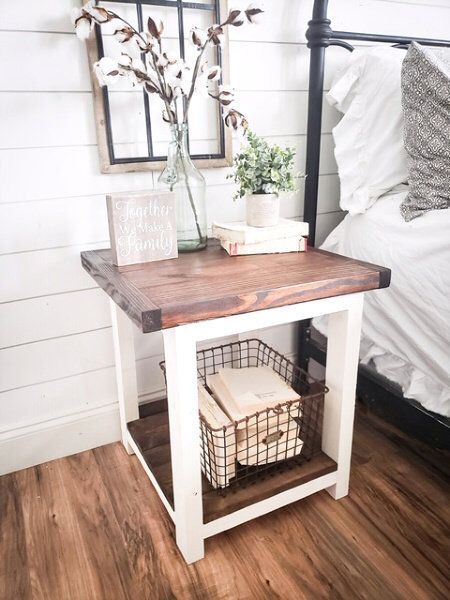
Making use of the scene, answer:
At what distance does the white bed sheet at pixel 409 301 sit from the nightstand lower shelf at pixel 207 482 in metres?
0.31

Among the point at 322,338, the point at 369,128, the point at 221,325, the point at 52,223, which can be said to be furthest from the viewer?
the point at 322,338

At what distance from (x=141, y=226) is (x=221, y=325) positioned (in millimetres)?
300

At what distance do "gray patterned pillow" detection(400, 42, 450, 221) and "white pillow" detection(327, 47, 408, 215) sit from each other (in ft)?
0.32

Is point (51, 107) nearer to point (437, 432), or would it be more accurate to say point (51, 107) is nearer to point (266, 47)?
point (266, 47)

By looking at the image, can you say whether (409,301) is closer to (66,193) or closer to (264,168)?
(264,168)

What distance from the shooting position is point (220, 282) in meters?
0.87

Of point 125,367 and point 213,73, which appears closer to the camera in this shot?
point 213,73

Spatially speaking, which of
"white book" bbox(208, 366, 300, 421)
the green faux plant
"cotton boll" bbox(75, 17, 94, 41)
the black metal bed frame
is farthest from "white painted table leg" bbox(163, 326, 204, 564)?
"cotton boll" bbox(75, 17, 94, 41)

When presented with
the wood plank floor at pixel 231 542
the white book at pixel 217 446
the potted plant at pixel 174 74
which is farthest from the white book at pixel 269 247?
the wood plank floor at pixel 231 542

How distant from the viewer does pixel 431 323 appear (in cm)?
106

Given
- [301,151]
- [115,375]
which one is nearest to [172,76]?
[301,151]

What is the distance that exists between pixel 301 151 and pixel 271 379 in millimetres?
760

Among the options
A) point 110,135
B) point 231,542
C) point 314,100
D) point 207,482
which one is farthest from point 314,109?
point 231,542

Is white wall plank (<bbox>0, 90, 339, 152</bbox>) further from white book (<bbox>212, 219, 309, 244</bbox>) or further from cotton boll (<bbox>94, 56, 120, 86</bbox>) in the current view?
white book (<bbox>212, 219, 309, 244</bbox>)
